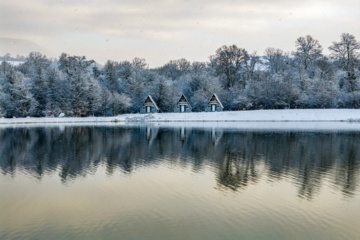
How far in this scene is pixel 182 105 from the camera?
96.8 m

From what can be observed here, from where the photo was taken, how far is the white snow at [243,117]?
7862 centimetres

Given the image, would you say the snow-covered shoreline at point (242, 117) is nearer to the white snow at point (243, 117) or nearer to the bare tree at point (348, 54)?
the white snow at point (243, 117)

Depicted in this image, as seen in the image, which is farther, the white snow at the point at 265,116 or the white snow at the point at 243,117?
the white snow at the point at 265,116

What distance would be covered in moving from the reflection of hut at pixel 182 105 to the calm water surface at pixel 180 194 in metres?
65.7

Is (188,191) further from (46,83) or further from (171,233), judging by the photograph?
(46,83)

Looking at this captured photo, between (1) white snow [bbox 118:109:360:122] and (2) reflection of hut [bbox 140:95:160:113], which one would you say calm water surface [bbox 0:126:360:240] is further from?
(2) reflection of hut [bbox 140:95:160:113]

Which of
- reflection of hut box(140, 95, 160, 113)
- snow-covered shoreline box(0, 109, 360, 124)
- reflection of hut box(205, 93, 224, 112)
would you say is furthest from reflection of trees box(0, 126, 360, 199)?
reflection of hut box(140, 95, 160, 113)

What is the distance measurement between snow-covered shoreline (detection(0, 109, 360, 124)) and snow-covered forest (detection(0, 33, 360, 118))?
5441 millimetres

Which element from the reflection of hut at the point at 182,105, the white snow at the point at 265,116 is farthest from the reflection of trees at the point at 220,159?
the reflection of hut at the point at 182,105

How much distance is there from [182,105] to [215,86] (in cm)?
1115

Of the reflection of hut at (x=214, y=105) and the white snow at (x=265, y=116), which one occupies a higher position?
the reflection of hut at (x=214, y=105)

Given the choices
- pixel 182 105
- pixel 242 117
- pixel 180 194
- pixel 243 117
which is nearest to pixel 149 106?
pixel 182 105

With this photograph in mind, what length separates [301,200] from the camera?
50.9ft

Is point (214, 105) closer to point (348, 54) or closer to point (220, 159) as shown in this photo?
point (348, 54)
